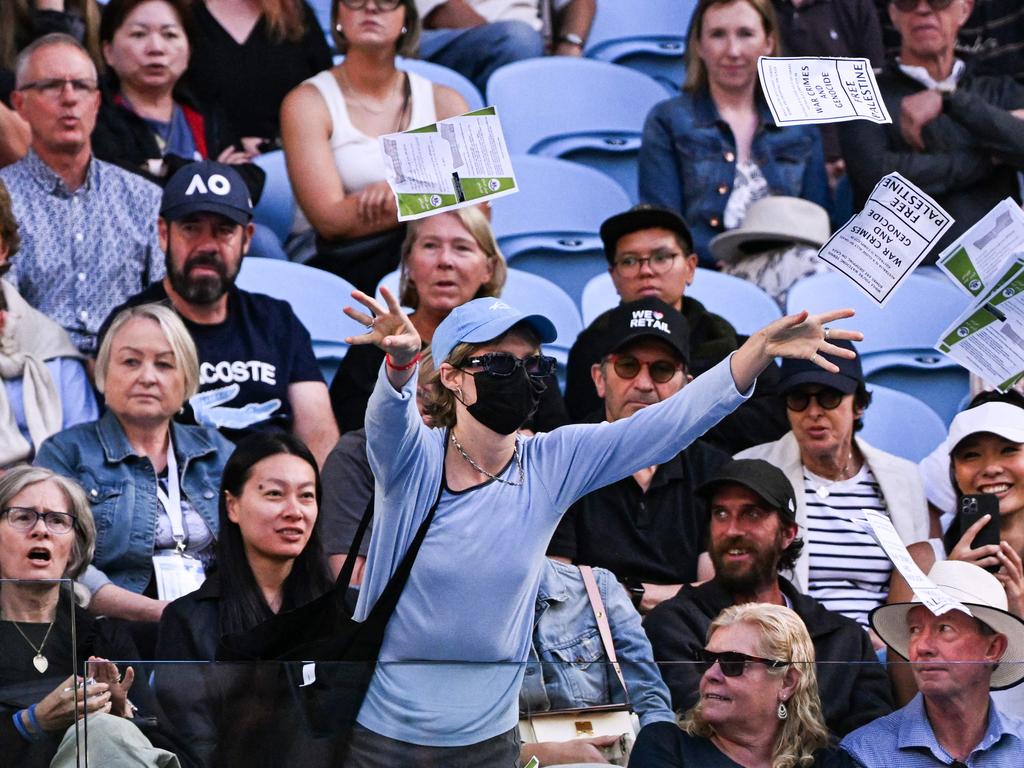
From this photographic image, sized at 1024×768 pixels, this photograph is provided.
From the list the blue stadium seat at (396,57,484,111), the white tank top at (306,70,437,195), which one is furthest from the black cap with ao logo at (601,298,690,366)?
the blue stadium seat at (396,57,484,111)

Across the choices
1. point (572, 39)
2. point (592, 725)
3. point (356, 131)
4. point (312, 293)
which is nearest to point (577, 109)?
point (572, 39)

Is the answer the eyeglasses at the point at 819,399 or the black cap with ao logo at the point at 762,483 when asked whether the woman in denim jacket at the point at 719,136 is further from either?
the black cap with ao logo at the point at 762,483

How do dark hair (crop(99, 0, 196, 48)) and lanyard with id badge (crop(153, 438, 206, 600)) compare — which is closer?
lanyard with id badge (crop(153, 438, 206, 600))

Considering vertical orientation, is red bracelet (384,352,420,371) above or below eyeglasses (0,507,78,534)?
above

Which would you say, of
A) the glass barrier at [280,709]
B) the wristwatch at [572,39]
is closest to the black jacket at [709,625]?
the glass barrier at [280,709]

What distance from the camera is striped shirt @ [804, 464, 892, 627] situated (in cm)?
516

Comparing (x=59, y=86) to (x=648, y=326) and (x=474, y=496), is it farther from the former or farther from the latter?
(x=474, y=496)

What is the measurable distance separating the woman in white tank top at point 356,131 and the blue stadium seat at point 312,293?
0.58 ft

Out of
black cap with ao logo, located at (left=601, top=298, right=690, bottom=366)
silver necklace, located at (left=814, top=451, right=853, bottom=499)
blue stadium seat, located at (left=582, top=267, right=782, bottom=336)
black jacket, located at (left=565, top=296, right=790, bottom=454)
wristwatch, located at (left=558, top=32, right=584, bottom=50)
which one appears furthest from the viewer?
wristwatch, located at (left=558, top=32, right=584, bottom=50)

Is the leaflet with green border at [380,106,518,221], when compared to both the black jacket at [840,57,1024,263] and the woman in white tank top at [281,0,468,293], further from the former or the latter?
the black jacket at [840,57,1024,263]

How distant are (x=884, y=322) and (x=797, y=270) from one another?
405 millimetres

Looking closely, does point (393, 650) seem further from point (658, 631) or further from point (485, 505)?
point (658, 631)

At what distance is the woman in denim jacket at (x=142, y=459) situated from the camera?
482cm

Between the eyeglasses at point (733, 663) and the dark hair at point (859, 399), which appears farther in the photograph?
the dark hair at point (859, 399)
